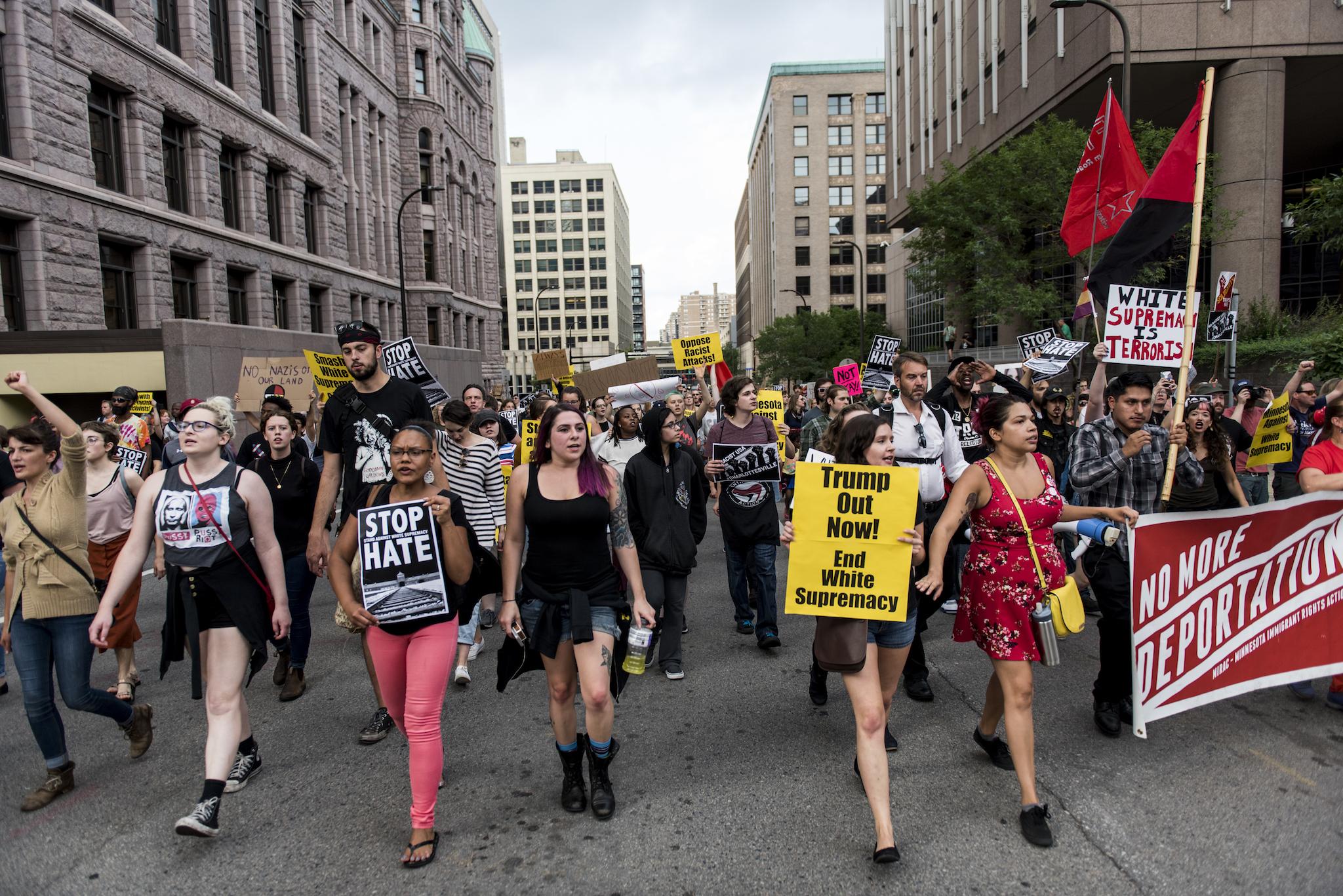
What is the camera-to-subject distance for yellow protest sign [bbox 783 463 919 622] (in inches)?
140

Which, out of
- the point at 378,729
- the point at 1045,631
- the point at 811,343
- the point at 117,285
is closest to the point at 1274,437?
the point at 1045,631

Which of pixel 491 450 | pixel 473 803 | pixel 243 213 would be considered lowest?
pixel 473 803

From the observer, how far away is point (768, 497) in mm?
6262

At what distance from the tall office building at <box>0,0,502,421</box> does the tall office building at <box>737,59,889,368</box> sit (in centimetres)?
4914

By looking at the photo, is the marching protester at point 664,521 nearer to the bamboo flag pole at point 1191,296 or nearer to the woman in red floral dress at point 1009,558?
the woman in red floral dress at point 1009,558

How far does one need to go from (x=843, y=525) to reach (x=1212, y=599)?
7.25 ft

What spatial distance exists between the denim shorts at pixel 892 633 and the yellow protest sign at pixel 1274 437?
5.58 m

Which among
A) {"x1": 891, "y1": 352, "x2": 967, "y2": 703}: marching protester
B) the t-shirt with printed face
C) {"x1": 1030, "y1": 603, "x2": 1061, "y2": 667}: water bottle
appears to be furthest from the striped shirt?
{"x1": 1030, "y1": 603, "x2": 1061, "y2": 667}: water bottle

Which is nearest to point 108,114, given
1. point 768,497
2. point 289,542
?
point 289,542

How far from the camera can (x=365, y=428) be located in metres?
4.85

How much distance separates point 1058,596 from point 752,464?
286 cm

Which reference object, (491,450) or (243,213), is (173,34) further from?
(491,450)

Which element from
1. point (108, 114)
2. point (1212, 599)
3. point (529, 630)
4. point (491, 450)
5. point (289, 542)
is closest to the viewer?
point (529, 630)

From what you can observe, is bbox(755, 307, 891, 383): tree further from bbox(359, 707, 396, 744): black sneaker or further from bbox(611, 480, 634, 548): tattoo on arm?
bbox(611, 480, 634, 548): tattoo on arm
